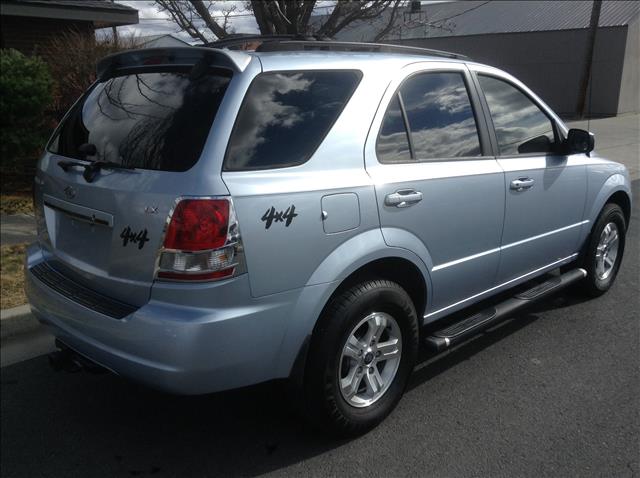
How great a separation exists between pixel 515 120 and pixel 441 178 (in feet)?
3.49

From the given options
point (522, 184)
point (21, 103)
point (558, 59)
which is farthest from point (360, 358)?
point (558, 59)

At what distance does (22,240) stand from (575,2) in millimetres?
30301

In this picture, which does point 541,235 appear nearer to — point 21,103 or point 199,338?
point 199,338

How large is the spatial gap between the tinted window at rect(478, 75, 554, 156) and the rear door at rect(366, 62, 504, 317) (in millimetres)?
195

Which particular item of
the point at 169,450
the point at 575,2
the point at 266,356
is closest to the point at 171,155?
the point at 266,356

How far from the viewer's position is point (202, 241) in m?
2.55

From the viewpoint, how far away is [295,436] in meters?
3.29

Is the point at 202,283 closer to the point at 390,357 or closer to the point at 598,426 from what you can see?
the point at 390,357

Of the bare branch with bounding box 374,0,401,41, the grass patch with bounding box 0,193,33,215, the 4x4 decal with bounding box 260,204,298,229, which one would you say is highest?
the bare branch with bounding box 374,0,401,41

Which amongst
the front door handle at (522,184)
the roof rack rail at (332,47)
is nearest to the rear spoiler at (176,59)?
the roof rack rail at (332,47)

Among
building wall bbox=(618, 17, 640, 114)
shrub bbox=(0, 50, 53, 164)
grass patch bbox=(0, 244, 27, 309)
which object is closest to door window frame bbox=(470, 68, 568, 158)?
grass patch bbox=(0, 244, 27, 309)

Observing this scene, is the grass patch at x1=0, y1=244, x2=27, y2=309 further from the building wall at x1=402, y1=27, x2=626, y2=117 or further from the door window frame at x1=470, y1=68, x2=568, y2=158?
the building wall at x1=402, y1=27, x2=626, y2=117

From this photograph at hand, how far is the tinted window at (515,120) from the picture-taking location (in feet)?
13.0

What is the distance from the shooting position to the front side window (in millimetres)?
3266
